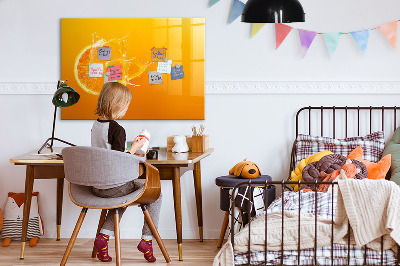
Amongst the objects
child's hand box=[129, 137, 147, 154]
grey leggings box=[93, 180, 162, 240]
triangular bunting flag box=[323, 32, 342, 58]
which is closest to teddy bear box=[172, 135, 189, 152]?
grey leggings box=[93, 180, 162, 240]

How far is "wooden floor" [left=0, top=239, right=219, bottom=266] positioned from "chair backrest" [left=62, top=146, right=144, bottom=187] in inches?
25.9

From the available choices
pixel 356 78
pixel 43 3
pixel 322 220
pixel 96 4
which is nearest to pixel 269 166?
pixel 356 78

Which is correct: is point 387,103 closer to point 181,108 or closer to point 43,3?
point 181,108

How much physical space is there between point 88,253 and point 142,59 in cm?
140

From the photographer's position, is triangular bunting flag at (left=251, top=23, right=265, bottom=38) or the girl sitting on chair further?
triangular bunting flag at (left=251, top=23, right=265, bottom=38)

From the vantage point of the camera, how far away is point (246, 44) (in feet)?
14.3

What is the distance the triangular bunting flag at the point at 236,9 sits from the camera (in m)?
4.32

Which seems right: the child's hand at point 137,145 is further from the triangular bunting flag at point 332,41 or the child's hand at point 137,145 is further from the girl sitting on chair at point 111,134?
the triangular bunting flag at point 332,41

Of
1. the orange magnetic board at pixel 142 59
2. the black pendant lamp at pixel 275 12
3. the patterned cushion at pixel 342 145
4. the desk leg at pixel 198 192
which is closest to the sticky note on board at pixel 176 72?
the orange magnetic board at pixel 142 59

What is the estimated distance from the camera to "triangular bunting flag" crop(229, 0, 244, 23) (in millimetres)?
4316

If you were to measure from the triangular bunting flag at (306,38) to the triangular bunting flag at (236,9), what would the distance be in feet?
1.49

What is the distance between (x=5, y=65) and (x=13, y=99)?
0.25 m

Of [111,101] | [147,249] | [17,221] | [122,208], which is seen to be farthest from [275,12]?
[17,221]

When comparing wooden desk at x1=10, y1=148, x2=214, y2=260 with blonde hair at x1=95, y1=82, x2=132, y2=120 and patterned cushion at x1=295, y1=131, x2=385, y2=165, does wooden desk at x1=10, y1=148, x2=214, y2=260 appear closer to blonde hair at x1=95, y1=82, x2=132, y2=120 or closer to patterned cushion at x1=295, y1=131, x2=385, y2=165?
blonde hair at x1=95, y1=82, x2=132, y2=120
